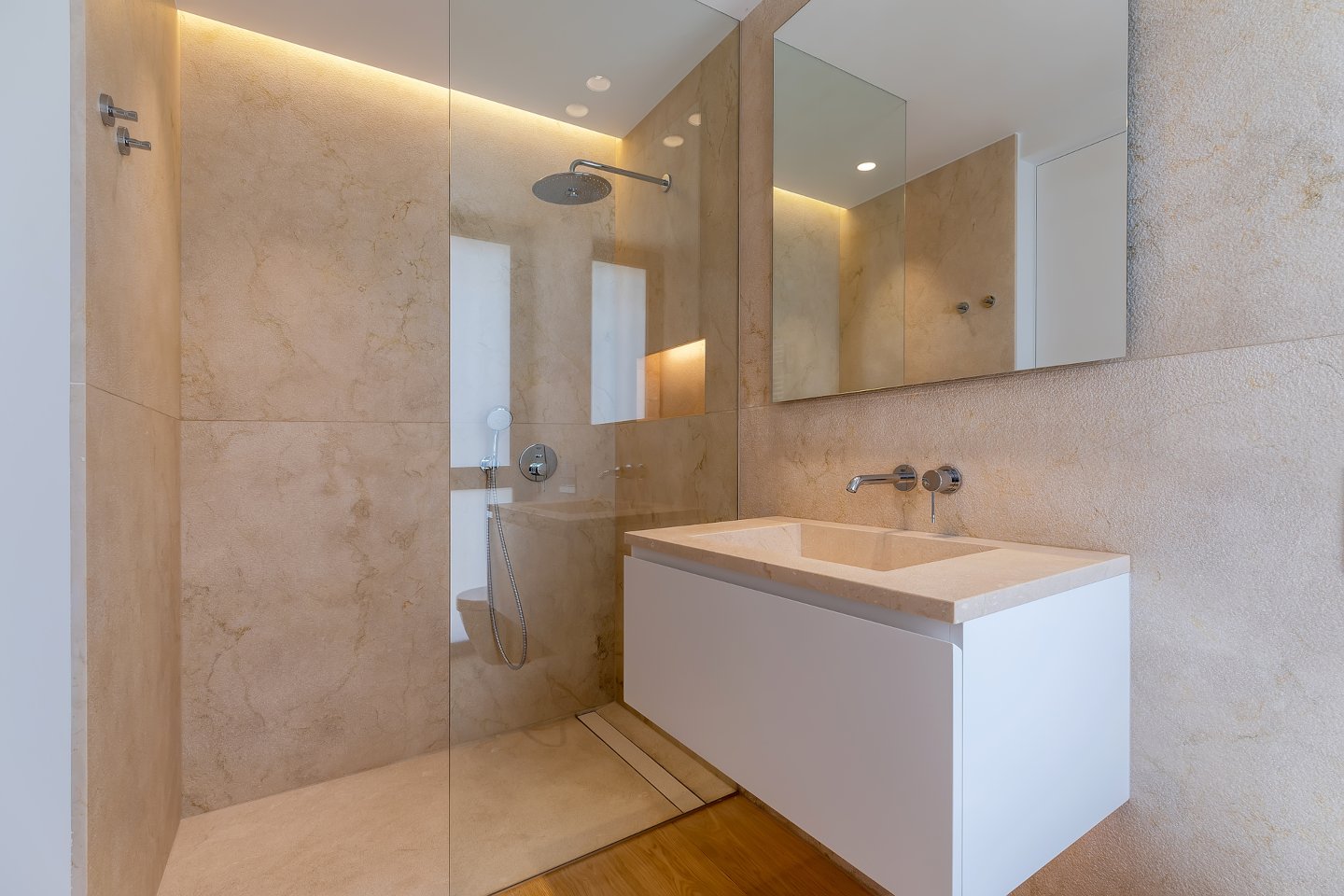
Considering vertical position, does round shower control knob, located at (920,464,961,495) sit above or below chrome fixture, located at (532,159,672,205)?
below

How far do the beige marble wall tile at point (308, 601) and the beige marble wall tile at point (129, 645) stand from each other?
0.16m

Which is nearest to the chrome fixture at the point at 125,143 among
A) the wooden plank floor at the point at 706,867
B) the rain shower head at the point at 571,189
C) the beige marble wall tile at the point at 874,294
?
the rain shower head at the point at 571,189

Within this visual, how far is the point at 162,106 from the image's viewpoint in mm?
1567

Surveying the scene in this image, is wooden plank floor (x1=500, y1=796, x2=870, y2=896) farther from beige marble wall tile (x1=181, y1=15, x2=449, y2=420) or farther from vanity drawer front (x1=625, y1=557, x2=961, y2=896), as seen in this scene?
beige marble wall tile (x1=181, y1=15, x2=449, y2=420)

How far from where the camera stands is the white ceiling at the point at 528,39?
1436 mm

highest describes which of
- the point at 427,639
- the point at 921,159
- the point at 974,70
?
the point at 974,70

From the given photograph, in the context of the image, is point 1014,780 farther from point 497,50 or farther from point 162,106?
point 162,106

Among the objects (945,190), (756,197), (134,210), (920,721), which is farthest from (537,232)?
(920,721)

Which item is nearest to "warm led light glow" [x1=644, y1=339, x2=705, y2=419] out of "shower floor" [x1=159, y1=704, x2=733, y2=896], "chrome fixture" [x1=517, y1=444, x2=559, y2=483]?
"chrome fixture" [x1=517, y1=444, x2=559, y2=483]

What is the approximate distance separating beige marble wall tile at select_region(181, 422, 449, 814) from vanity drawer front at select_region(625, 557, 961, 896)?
1.24 m

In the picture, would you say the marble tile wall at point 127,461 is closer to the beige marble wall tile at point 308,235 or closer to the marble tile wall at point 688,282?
the beige marble wall tile at point 308,235

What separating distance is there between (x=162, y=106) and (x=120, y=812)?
164 cm

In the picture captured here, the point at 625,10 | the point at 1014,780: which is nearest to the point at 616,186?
the point at 625,10

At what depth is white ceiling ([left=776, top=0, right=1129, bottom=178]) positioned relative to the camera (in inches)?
41.4
